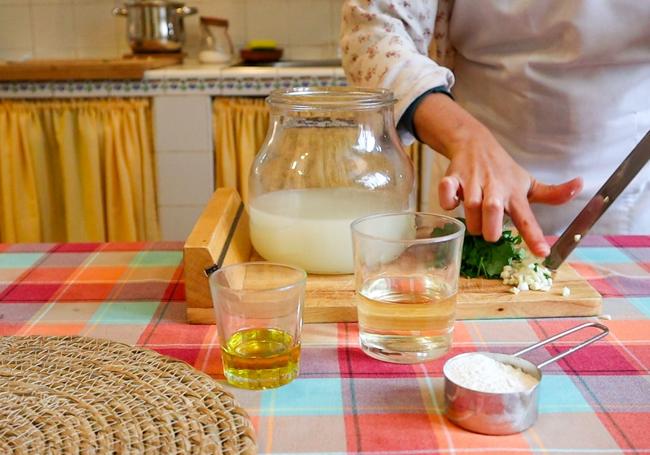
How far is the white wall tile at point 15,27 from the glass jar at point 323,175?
2.13m

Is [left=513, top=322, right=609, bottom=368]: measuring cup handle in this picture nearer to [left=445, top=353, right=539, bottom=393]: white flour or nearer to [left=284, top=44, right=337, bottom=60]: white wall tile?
[left=445, top=353, right=539, bottom=393]: white flour

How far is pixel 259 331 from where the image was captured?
65 cm

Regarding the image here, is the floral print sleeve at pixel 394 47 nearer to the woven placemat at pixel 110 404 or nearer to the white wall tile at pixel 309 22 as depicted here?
the woven placemat at pixel 110 404

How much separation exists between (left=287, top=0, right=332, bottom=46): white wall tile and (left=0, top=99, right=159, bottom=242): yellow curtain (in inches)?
28.1

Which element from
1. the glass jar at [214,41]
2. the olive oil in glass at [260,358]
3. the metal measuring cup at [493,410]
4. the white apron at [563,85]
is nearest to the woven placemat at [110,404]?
the olive oil in glass at [260,358]

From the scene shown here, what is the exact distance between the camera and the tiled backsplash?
8.82ft

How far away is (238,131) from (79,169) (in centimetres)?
49

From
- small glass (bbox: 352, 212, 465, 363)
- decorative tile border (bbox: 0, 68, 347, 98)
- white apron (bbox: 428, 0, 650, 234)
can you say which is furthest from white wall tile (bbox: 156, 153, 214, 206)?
small glass (bbox: 352, 212, 465, 363)

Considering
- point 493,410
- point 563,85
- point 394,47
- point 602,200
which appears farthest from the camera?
point 563,85

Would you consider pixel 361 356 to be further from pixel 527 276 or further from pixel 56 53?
pixel 56 53

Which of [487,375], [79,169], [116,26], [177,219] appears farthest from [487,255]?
[116,26]

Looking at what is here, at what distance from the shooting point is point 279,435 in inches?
21.5

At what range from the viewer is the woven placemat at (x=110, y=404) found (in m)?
0.52

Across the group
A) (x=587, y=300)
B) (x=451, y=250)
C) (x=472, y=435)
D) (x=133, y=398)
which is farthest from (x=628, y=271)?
(x=133, y=398)
